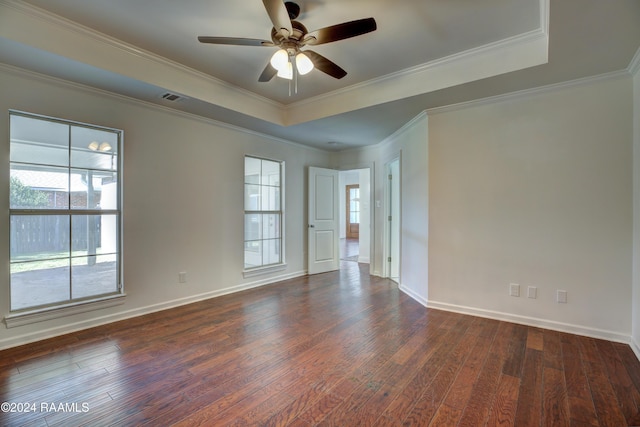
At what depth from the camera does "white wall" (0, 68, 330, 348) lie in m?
2.70

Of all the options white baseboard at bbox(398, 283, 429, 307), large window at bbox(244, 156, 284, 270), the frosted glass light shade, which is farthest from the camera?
large window at bbox(244, 156, 284, 270)

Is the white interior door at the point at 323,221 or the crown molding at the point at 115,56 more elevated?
the crown molding at the point at 115,56

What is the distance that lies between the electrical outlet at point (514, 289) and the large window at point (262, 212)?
3.36 metres

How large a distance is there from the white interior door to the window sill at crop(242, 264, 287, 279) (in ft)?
2.16

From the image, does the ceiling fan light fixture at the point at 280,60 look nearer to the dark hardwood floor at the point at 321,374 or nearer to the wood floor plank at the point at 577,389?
the dark hardwood floor at the point at 321,374

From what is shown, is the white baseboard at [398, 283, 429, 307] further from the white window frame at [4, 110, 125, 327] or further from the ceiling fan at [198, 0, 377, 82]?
the white window frame at [4, 110, 125, 327]

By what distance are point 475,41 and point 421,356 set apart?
2.79m

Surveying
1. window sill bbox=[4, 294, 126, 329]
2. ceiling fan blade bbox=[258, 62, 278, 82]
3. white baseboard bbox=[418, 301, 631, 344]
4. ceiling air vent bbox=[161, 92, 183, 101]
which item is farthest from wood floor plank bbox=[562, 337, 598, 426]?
ceiling air vent bbox=[161, 92, 183, 101]

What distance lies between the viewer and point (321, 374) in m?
2.18

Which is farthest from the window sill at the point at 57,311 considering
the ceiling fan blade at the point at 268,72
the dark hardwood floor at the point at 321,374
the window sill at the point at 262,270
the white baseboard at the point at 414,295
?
the white baseboard at the point at 414,295

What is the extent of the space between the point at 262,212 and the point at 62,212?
8.26ft

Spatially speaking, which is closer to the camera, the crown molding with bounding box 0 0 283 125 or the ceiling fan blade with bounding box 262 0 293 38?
the ceiling fan blade with bounding box 262 0 293 38

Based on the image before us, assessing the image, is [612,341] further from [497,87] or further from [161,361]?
[161,361]

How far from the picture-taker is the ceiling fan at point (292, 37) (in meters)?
1.90
